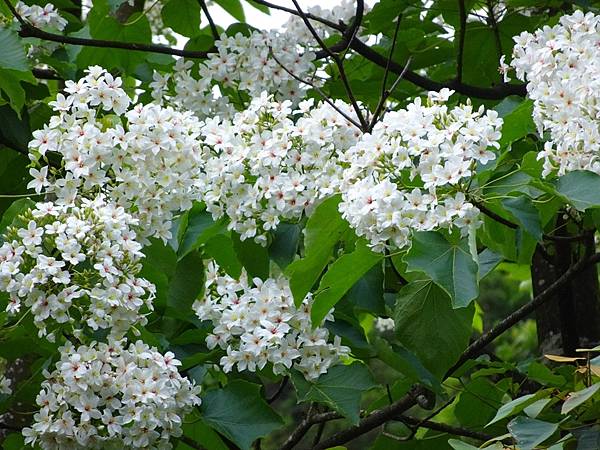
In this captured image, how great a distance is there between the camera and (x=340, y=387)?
7.64 feet

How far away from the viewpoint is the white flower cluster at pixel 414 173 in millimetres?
1927

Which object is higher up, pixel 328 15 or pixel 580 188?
pixel 328 15

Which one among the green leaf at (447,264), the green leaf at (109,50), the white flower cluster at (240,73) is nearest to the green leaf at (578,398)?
the green leaf at (447,264)

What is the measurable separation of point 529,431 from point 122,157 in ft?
3.62

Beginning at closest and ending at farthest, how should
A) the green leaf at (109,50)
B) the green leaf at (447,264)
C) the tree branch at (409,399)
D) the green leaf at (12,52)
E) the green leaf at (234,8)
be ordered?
the green leaf at (447,264) → the green leaf at (12,52) → the tree branch at (409,399) → the green leaf at (109,50) → the green leaf at (234,8)

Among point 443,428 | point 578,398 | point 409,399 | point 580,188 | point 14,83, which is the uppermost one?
point 14,83

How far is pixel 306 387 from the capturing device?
232cm

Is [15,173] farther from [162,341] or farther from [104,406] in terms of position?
[104,406]

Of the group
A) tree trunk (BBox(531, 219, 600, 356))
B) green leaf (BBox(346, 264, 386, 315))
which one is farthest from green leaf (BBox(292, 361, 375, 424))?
tree trunk (BBox(531, 219, 600, 356))

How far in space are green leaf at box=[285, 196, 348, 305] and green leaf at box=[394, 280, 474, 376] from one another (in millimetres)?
178

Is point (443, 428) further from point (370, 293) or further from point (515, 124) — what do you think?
point (515, 124)

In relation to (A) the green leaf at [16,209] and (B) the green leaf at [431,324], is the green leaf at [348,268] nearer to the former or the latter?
(B) the green leaf at [431,324]

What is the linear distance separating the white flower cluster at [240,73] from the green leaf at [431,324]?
1.10 m

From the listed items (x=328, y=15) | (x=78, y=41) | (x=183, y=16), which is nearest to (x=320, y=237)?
(x=78, y=41)
